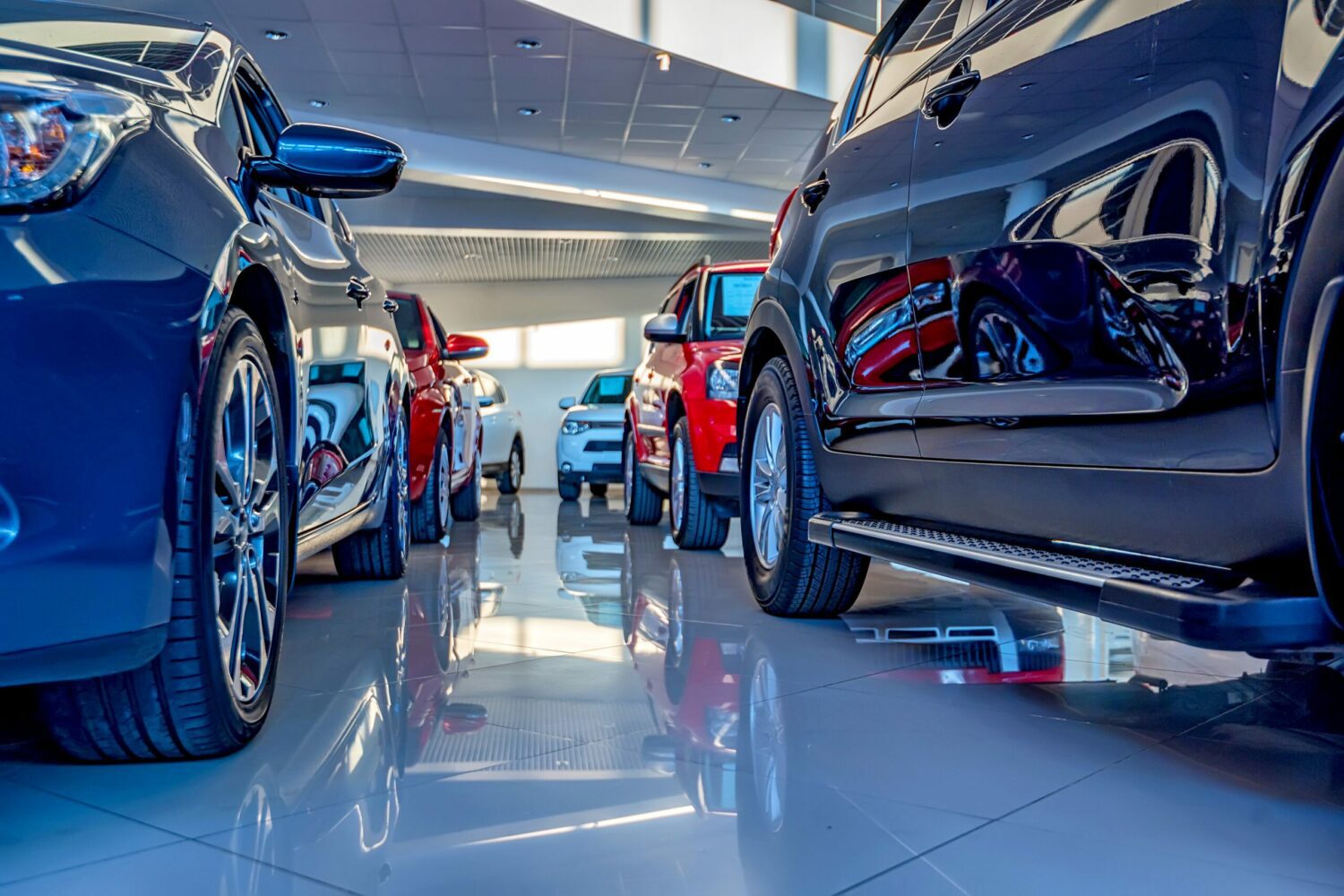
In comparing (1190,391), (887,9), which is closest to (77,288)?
(1190,391)

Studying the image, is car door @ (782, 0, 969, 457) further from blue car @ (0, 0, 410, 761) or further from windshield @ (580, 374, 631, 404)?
windshield @ (580, 374, 631, 404)

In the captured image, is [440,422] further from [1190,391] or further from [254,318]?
[1190,391]

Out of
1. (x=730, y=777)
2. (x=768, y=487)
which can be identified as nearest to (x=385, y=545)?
(x=768, y=487)

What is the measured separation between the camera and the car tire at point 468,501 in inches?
340

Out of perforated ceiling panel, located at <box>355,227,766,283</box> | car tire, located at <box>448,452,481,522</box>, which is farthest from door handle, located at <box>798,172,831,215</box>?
perforated ceiling panel, located at <box>355,227,766,283</box>

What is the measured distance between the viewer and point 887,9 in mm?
11000

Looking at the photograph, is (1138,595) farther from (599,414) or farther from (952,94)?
(599,414)

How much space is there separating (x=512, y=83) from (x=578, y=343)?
10.3 metres

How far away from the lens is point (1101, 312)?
1.80m

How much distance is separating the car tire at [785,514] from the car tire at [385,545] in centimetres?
142

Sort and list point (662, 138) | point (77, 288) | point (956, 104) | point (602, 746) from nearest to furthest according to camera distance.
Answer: point (77, 288), point (602, 746), point (956, 104), point (662, 138)

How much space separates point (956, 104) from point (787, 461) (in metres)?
1.24

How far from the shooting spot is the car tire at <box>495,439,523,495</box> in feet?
47.0

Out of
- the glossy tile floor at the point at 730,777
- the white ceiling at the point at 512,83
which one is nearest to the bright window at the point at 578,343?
the white ceiling at the point at 512,83
